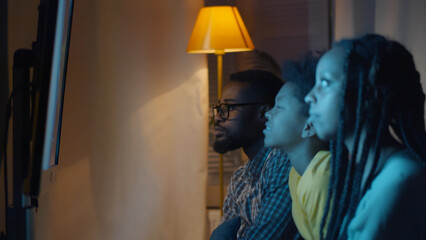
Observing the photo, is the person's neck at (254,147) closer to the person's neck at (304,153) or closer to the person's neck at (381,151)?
the person's neck at (304,153)

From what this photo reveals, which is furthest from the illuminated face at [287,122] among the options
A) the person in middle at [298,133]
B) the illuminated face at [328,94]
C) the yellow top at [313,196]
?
the illuminated face at [328,94]

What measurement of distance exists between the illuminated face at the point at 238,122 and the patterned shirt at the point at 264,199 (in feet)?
0.49

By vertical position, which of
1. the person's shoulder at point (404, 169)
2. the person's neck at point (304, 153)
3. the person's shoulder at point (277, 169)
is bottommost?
the person's shoulder at point (277, 169)

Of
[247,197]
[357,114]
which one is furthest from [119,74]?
[357,114]

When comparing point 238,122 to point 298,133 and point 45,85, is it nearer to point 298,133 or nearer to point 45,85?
point 298,133

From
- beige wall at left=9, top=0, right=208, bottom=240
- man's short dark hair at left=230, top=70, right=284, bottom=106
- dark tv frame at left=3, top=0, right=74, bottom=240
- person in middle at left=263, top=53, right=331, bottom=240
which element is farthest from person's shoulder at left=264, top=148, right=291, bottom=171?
beige wall at left=9, top=0, right=208, bottom=240

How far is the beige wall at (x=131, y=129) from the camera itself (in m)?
2.17

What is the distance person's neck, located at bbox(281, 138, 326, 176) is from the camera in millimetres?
1196

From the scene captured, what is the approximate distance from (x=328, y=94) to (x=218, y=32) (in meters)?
1.70

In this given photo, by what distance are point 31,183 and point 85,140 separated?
129 centimetres

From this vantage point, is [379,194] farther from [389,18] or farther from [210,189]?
Answer: [210,189]

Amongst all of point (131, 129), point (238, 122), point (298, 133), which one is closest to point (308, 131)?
point (298, 133)

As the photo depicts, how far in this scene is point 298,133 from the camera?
122 cm

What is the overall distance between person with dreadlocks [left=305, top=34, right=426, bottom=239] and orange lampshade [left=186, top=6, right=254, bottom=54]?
5.37 ft
